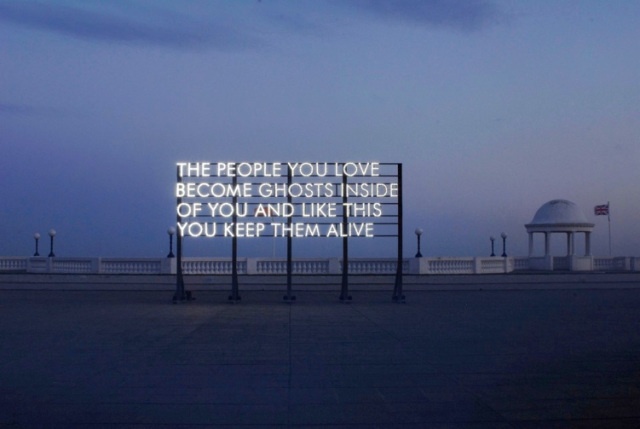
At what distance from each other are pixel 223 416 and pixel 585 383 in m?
5.68

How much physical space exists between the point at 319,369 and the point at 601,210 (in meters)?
38.6

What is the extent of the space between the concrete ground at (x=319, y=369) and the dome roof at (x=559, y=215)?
19525 mm

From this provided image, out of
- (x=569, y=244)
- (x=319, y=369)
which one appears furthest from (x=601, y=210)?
(x=319, y=369)

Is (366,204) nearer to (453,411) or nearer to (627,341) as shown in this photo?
(627,341)

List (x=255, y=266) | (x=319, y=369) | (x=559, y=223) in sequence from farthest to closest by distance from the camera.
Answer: (x=559, y=223) → (x=255, y=266) → (x=319, y=369)

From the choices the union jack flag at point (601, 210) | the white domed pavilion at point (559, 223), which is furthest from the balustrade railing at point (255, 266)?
the union jack flag at point (601, 210)

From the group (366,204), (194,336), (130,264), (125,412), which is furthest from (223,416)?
(130,264)

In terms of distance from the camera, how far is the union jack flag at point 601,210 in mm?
48000

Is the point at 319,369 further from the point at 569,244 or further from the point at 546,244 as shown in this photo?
the point at 569,244

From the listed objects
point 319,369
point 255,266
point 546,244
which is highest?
point 546,244

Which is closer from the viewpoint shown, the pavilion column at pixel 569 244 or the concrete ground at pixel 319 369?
the concrete ground at pixel 319 369

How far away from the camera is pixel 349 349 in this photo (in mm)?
16219

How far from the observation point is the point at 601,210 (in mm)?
48250

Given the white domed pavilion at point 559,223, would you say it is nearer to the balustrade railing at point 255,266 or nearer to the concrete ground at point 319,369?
the balustrade railing at point 255,266
